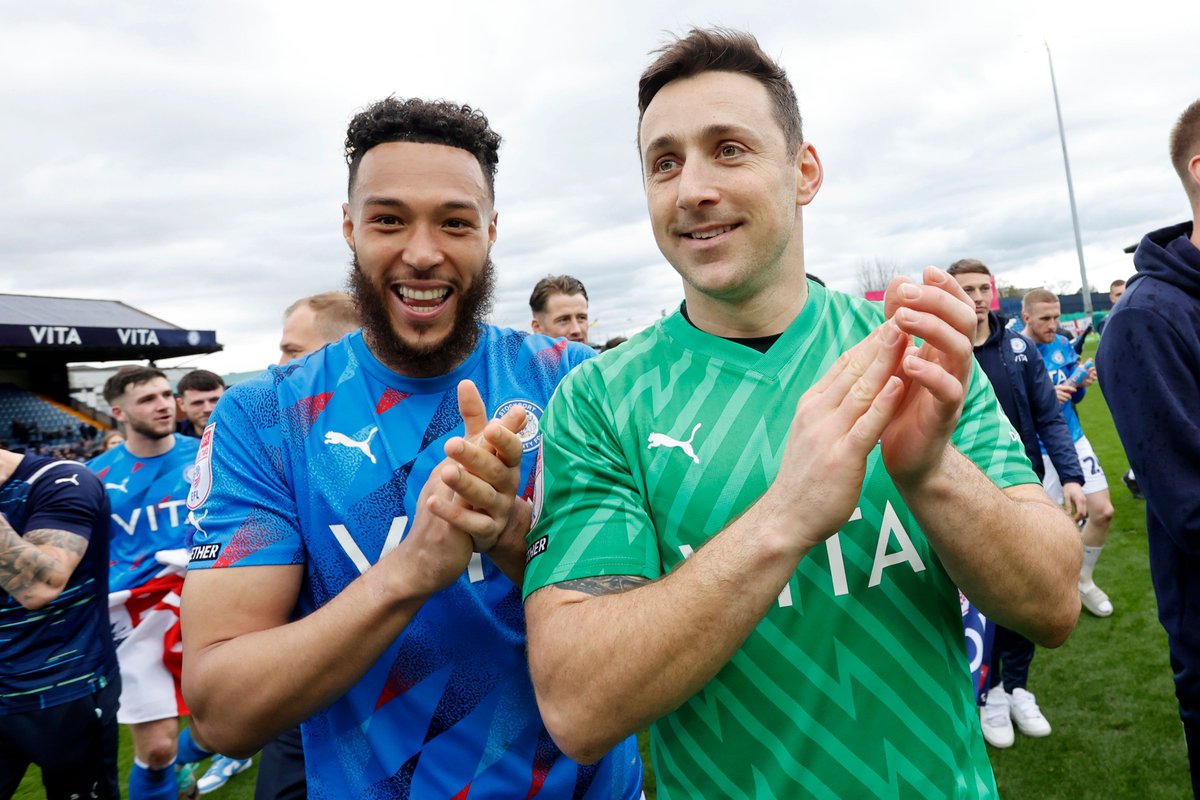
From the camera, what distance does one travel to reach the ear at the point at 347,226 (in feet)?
6.36

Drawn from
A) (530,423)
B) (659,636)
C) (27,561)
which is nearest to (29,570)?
(27,561)

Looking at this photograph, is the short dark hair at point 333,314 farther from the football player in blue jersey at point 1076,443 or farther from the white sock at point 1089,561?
the white sock at point 1089,561

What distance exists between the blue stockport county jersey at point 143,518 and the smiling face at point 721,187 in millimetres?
4676

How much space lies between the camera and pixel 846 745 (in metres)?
1.36

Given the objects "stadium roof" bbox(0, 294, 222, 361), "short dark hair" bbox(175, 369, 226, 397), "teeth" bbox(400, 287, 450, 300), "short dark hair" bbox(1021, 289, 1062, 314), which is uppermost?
"stadium roof" bbox(0, 294, 222, 361)

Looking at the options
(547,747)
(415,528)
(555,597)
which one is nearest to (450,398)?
(415,528)

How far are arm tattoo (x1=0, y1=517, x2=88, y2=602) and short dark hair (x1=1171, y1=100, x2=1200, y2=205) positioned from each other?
16.4 ft

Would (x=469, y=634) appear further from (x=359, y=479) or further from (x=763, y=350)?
(x=763, y=350)

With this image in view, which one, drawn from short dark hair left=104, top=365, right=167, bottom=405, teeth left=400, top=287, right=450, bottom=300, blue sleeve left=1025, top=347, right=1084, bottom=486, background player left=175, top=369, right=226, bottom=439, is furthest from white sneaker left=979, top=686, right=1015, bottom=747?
background player left=175, top=369, right=226, bottom=439

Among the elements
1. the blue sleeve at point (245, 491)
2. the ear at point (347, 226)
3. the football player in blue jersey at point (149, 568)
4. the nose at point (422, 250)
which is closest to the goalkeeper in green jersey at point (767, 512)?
the nose at point (422, 250)

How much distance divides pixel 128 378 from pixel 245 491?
15.7 ft

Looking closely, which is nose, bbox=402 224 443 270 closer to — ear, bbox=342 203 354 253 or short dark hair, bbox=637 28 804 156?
ear, bbox=342 203 354 253

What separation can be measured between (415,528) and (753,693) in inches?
30.1

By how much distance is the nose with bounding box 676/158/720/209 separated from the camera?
4.91 feet
